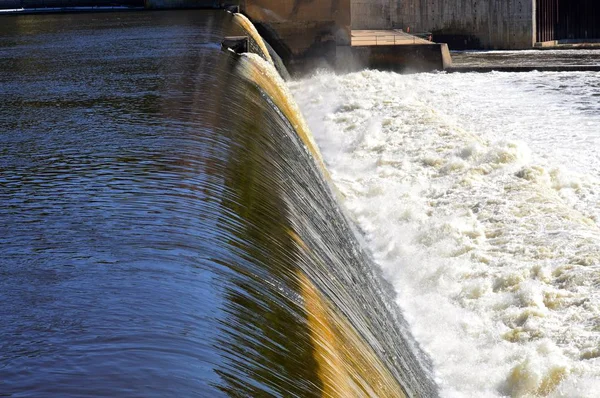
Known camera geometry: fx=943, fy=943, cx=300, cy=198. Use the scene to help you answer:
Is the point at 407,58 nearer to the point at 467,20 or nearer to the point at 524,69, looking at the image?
the point at 524,69

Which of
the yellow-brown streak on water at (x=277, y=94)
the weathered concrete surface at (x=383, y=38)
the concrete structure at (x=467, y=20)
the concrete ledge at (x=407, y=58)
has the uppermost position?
the concrete structure at (x=467, y=20)

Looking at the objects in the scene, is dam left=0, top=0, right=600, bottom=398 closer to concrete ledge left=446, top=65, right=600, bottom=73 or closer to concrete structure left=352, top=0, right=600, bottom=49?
concrete ledge left=446, top=65, right=600, bottom=73

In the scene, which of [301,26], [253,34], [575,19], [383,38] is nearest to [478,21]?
[383,38]

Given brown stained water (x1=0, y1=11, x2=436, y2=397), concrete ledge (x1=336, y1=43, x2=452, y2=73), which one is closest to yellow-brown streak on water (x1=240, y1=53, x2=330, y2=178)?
brown stained water (x1=0, y1=11, x2=436, y2=397)

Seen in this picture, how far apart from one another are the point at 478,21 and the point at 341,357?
27.1 m

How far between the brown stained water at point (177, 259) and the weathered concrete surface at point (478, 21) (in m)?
21.2

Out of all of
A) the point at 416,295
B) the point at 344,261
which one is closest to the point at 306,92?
the point at 416,295

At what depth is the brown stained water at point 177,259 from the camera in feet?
12.6

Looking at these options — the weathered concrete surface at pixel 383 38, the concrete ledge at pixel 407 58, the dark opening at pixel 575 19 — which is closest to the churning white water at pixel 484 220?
the concrete ledge at pixel 407 58

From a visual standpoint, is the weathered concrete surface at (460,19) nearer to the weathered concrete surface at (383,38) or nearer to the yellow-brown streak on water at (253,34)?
the weathered concrete surface at (383,38)

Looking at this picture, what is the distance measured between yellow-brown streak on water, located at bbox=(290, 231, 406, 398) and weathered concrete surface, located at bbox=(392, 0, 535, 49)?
26.2 m

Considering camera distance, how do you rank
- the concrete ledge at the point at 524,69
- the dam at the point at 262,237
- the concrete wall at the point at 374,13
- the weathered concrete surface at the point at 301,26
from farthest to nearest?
the concrete wall at the point at 374,13 < the concrete ledge at the point at 524,69 < the weathered concrete surface at the point at 301,26 < the dam at the point at 262,237

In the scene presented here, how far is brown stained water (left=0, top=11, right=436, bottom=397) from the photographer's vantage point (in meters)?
3.84

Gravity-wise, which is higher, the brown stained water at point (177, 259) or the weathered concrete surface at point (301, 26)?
the weathered concrete surface at point (301, 26)
